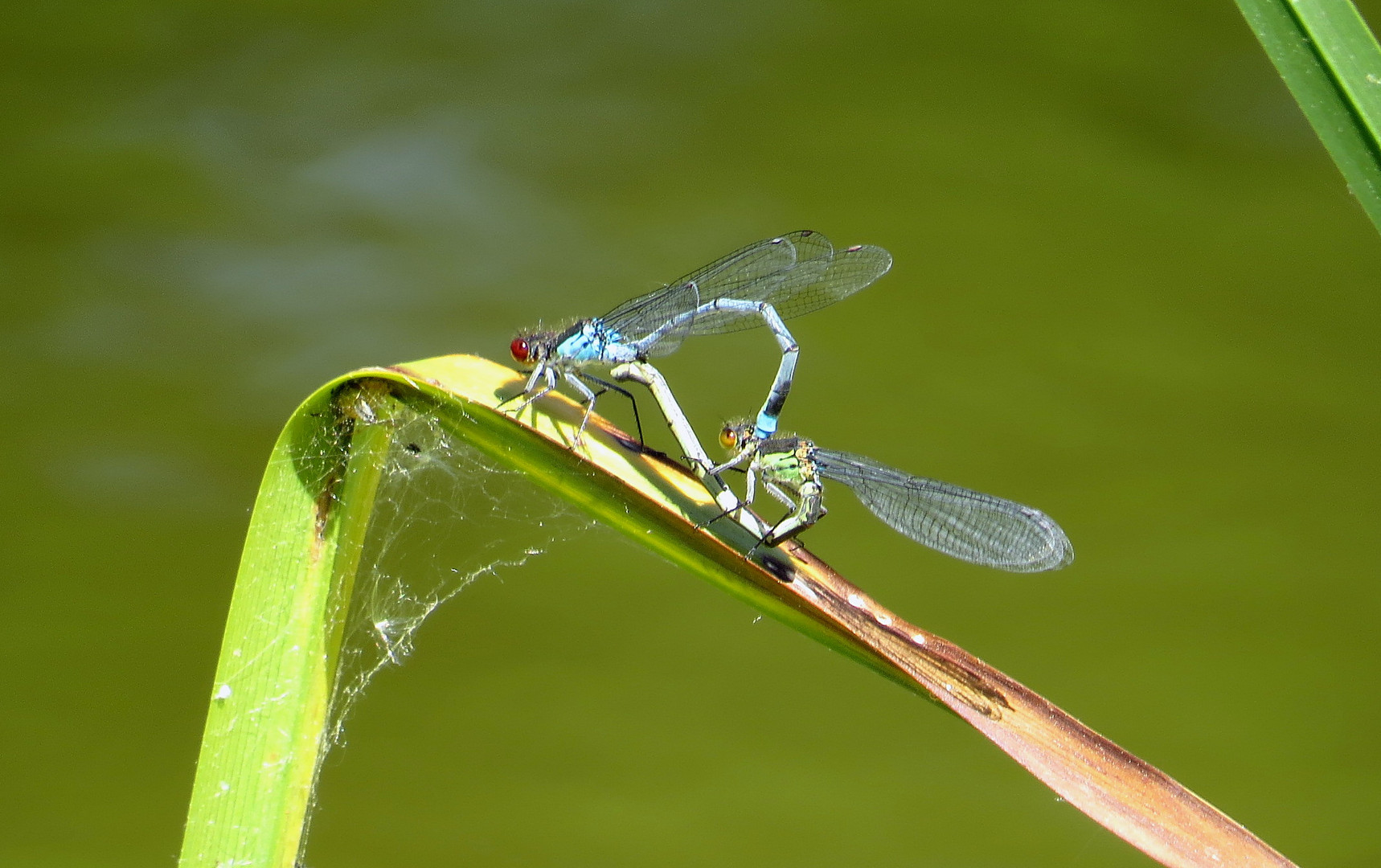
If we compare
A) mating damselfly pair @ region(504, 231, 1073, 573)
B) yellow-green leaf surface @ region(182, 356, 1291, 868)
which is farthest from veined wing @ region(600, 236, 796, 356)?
yellow-green leaf surface @ region(182, 356, 1291, 868)

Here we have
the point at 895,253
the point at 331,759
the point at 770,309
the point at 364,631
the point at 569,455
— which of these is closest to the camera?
the point at 569,455

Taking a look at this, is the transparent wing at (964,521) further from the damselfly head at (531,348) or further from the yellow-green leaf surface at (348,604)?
the yellow-green leaf surface at (348,604)

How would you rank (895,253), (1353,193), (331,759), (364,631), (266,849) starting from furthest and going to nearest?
(895,253) < (331,759) < (364,631) < (266,849) < (1353,193)

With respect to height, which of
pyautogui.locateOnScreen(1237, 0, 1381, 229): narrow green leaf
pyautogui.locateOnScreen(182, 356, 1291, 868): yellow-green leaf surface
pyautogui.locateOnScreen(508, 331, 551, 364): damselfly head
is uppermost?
pyautogui.locateOnScreen(508, 331, 551, 364): damselfly head

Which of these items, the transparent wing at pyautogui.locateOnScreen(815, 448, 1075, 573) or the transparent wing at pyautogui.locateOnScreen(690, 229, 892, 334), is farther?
the transparent wing at pyautogui.locateOnScreen(690, 229, 892, 334)

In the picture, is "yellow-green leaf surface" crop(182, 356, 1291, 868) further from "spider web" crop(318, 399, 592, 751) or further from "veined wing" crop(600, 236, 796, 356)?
"veined wing" crop(600, 236, 796, 356)

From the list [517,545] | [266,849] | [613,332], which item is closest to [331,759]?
[517,545]

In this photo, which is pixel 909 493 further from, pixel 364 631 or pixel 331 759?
pixel 331 759
